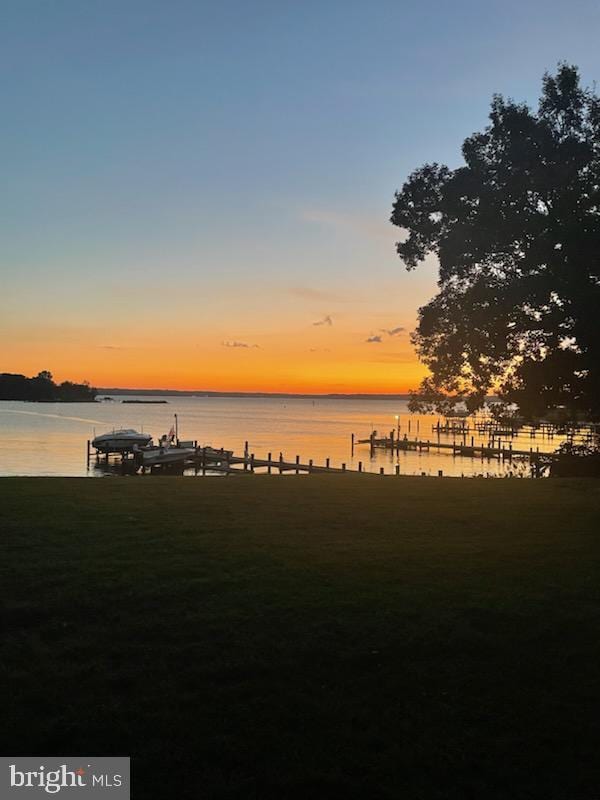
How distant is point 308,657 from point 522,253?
395 inches

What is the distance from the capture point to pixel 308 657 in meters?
5.74

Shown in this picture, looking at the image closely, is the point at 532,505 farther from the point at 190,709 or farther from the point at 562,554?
the point at 190,709

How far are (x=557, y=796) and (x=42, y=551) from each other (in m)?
7.32

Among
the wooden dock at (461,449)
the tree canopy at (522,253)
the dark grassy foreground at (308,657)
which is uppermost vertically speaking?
the tree canopy at (522,253)

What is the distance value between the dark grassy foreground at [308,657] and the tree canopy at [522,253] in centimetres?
395

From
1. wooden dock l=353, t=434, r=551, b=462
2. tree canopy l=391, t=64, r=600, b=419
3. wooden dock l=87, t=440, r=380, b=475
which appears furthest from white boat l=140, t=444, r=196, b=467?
tree canopy l=391, t=64, r=600, b=419

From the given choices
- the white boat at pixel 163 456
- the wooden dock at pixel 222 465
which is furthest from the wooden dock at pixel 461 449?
the white boat at pixel 163 456

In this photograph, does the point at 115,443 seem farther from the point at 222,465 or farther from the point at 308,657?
the point at 308,657

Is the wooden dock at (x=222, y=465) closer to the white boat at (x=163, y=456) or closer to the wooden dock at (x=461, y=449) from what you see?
the white boat at (x=163, y=456)

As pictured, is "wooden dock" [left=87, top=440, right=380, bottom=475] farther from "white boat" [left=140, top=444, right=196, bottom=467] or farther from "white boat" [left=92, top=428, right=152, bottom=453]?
"white boat" [left=92, top=428, right=152, bottom=453]

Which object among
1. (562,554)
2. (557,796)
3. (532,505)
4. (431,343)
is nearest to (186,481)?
(431,343)

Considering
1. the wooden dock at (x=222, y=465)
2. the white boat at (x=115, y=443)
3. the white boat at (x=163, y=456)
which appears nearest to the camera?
the wooden dock at (x=222, y=465)

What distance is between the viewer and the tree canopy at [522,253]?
1231cm

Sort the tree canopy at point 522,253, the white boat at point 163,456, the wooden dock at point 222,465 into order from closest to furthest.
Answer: the tree canopy at point 522,253
the wooden dock at point 222,465
the white boat at point 163,456
